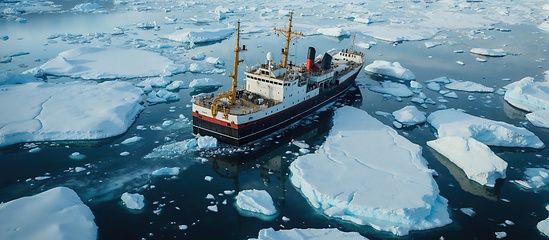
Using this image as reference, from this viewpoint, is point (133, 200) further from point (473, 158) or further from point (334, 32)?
point (334, 32)

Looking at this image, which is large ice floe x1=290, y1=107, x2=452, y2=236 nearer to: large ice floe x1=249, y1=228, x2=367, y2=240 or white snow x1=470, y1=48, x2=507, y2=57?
large ice floe x1=249, y1=228, x2=367, y2=240

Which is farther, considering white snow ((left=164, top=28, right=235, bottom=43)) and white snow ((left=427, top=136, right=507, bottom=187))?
white snow ((left=164, top=28, right=235, bottom=43))

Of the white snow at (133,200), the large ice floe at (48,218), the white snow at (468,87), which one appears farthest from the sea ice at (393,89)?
the large ice floe at (48,218)

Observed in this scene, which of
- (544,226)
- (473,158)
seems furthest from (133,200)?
(544,226)

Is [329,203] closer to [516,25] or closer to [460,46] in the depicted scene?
[460,46]

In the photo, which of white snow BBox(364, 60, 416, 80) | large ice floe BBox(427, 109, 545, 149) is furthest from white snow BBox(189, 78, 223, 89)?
large ice floe BBox(427, 109, 545, 149)

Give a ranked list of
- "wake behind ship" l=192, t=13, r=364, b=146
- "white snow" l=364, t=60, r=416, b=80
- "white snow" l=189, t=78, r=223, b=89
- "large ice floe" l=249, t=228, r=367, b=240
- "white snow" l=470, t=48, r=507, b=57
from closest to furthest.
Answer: "large ice floe" l=249, t=228, r=367, b=240, "wake behind ship" l=192, t=13, r=364, b=146, "white snow" l=189, t=78, r=223, b=89, "white snow" l=364, t=60, r=416, b=80, "white snow" l=470, t=48, r=507, b=57
